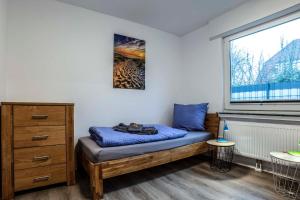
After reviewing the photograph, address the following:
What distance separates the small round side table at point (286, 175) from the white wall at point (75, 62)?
1871mm

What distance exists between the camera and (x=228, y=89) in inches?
107

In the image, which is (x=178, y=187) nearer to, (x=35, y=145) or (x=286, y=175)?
(x=286, y=175)

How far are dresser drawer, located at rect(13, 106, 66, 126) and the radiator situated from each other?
2.28 metres

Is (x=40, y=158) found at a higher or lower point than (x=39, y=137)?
lower

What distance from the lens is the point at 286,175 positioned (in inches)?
78.4

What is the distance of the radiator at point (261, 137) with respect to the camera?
1.96 metres

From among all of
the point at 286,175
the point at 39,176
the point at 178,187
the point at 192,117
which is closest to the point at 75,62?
the point at 39,176

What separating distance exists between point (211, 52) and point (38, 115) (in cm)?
270

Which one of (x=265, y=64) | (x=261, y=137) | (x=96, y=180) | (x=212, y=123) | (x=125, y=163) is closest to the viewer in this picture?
(x=96, y=180)

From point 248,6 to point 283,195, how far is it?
2.33 meters

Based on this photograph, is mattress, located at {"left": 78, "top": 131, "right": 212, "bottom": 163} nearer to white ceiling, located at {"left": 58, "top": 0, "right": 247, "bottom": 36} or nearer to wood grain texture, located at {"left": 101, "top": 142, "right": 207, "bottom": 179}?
wood grain texture, located at {"left": 101, "top": 142, "right": 207, "bottom": 179}

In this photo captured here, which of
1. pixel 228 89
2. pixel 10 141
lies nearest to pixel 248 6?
pixel 228 89

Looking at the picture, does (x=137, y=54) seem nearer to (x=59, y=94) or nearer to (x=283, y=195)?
(x=59, y=94)

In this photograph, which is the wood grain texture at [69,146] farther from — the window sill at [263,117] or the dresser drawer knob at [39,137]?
the window sill at [263,117]
